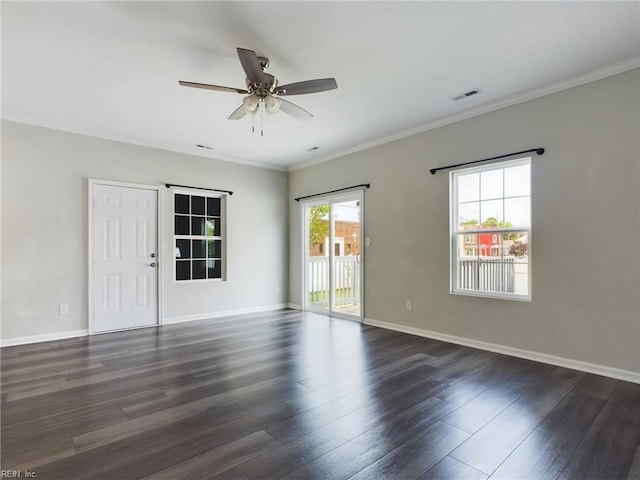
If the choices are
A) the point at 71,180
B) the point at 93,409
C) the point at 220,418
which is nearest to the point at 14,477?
the point at 93,409

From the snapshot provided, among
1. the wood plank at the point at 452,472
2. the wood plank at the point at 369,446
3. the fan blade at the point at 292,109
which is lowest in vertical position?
the wood plank at the point at 369,446

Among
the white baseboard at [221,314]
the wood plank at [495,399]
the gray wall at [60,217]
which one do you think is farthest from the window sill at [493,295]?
the gray wall at [60,217]

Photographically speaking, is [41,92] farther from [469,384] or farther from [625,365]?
[625,365]

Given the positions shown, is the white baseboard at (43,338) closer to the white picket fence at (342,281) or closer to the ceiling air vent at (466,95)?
the white picket fence at (342,281)

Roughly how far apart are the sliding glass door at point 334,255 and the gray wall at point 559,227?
1.16 meters

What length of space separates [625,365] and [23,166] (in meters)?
6.82

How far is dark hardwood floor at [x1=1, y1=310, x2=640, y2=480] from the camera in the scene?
5.99 ft

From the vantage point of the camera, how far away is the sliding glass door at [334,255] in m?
5.72

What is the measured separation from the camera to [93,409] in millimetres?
2465

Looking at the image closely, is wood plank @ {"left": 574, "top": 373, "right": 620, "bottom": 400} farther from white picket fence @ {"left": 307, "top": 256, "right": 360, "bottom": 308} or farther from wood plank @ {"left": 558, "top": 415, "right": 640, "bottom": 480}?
white picket fence @ {"left": 307, "top": 256, "right": 360, "bottom": 308}

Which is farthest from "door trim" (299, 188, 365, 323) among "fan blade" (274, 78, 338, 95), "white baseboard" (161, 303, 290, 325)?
"fan blade" (274, 78, 338, 95)

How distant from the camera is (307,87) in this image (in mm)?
2846

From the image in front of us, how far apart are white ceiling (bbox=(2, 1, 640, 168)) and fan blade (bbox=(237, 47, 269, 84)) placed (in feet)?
0.84

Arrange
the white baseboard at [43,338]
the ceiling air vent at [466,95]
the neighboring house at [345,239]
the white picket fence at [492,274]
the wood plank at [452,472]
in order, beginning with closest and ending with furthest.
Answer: the wood plank at [452,472] → the ceiling air vent at [466,95] → the white picket fence at [492,274] → the white baseboard at [43,338] → the neighboring house at [345,239]
